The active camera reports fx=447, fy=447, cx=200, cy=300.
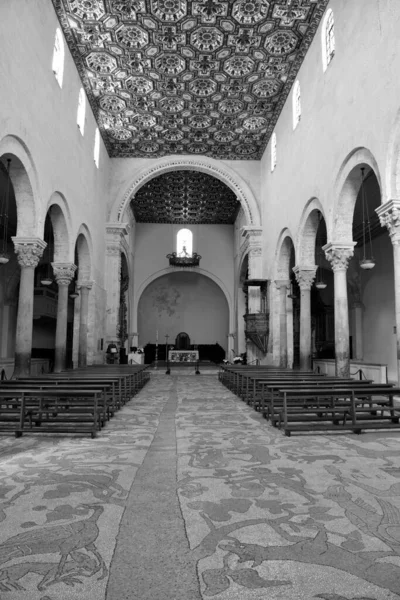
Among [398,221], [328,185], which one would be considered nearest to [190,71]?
[328,185]

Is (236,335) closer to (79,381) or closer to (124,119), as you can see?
(124,119)

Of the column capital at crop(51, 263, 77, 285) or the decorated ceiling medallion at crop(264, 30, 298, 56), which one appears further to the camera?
the column capital at crop(51, 263, 77, 285)

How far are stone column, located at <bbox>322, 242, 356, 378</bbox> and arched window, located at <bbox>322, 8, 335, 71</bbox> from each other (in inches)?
208

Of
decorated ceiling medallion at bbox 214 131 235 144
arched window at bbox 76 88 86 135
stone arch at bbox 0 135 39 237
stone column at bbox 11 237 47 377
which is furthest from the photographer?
decorated ceiling medallion at bbox 214 131 235 144

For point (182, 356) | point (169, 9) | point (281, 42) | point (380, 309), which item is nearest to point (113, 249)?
point (182, 356)

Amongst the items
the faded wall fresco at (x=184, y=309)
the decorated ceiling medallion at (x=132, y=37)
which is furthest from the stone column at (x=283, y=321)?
the faded wall fresco at (x=184, y=309)

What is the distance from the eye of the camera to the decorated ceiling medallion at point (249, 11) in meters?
13.0

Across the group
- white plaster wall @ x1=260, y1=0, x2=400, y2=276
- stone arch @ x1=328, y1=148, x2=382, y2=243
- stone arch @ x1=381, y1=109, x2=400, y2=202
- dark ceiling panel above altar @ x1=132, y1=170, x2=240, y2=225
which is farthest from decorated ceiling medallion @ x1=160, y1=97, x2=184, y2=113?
stone arch @ x1=381, y1=109, x2=400, y2=202

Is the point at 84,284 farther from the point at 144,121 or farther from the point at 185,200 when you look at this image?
the point at 185,200

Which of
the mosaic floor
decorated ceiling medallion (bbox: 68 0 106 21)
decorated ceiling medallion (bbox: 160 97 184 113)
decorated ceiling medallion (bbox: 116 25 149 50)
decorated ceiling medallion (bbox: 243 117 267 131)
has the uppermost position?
decorated ceiling medallion (bbox: 160 97 184 113)

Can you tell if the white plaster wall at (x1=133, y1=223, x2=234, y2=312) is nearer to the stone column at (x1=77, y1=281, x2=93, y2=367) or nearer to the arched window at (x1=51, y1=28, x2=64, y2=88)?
the stone column at (x1=77, y1=281, x2=93, y2=367)

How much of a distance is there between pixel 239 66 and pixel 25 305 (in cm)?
1117

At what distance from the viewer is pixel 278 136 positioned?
18.9 meters

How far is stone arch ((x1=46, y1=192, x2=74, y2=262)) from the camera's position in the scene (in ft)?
47.3
